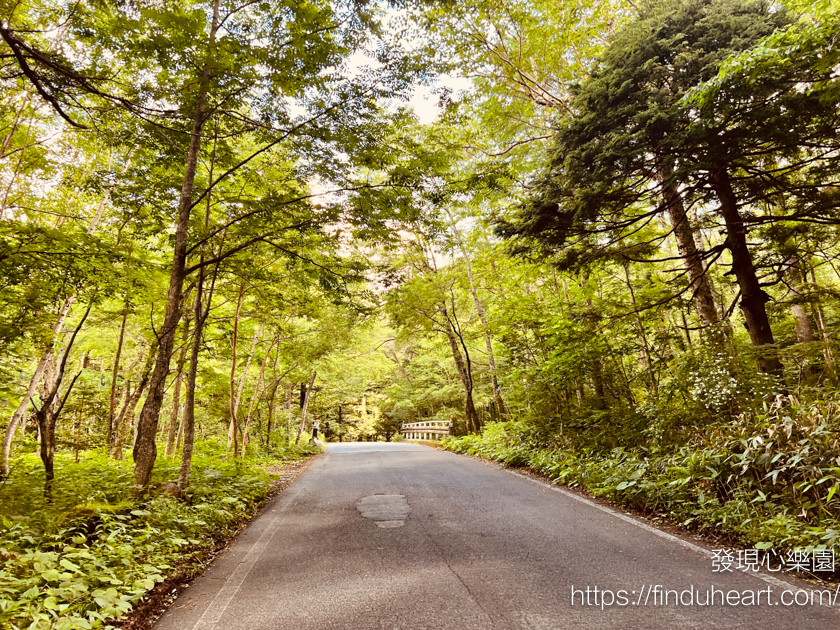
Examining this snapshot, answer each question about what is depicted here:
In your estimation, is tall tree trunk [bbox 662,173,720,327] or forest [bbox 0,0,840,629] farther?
tall tree trunk [bbox 662,173,720,327]

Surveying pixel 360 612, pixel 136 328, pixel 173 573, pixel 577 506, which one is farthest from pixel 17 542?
pixel 136 328

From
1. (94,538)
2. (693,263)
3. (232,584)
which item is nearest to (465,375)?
(693,263)

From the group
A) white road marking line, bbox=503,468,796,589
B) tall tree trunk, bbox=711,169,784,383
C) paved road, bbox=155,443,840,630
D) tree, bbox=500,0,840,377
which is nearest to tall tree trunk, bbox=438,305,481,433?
white road marking line, bbox=503,468,796,589

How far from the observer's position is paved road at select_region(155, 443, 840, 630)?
2703 mm

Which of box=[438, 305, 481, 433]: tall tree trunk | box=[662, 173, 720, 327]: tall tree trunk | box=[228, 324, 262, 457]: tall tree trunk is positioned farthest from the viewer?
box=[438, 305, 481, 433]: tall tree trunk

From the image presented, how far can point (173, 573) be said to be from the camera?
369 cm

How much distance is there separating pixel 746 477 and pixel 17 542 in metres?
7.00

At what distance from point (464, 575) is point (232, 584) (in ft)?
6.69

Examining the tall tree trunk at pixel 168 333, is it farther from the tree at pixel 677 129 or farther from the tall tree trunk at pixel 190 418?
the tree at pixel 677 129

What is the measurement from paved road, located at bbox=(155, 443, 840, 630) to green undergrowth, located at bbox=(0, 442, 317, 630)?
0.45 metres

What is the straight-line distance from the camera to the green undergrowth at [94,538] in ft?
9.14

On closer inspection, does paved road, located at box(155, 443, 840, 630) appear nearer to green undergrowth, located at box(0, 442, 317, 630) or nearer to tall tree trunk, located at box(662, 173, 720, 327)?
green undergrowth, located at box(0, 442, 317, 630)

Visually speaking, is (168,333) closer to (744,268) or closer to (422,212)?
(422,212)

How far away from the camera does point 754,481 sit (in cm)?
418
